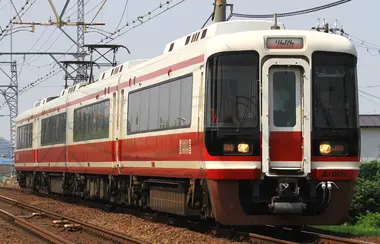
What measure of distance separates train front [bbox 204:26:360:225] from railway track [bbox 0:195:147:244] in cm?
175

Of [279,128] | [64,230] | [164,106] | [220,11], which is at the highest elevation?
[220,11]

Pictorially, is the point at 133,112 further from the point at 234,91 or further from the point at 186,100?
the point at 234,91

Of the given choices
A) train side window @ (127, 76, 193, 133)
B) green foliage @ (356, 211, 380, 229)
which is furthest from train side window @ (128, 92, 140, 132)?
green foliage @ (356, 211, 380, 229)

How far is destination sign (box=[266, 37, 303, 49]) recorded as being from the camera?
37.2 feet

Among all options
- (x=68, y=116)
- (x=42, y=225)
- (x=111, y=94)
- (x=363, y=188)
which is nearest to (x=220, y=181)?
(x=42, y=225)

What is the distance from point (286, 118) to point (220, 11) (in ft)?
24.1

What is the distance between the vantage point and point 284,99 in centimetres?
1125

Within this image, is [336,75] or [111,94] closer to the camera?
[336,75]

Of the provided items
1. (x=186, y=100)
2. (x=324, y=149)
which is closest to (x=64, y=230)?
(x=186, y=100)

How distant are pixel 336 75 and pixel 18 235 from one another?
665cm

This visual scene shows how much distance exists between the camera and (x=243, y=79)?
37.0ft

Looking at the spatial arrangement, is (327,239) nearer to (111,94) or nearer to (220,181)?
(220,181)

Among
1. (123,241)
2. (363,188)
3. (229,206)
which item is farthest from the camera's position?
(363,188)

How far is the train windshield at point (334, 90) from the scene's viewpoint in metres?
11.3
